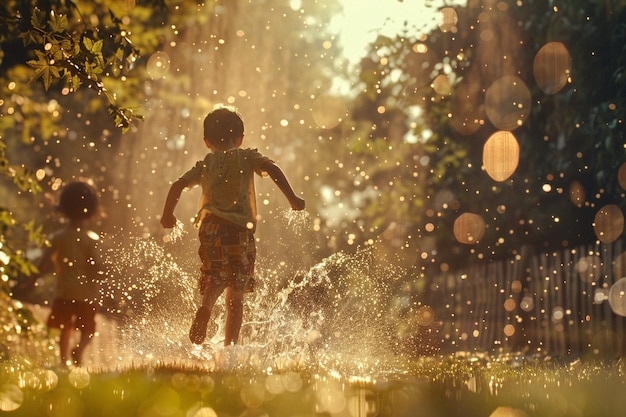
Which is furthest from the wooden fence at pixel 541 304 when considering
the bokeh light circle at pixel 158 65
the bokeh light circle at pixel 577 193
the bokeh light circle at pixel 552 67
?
the bokeh light circle at pixel 158 65

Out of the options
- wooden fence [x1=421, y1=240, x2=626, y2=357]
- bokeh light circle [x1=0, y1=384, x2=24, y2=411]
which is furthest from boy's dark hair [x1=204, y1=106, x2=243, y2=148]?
wooden fence [x1=421, y1=240, x2=626, y2=357]

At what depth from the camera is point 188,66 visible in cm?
2178

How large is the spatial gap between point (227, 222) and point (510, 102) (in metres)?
6.90

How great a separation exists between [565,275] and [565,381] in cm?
683

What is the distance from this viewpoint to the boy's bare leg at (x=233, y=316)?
6449 millimetres

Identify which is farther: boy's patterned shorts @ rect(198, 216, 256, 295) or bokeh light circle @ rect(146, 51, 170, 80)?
bokeh light circle @ rect(146, 51, 170, 80)

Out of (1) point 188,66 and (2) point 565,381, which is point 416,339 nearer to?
(2) point 565,381

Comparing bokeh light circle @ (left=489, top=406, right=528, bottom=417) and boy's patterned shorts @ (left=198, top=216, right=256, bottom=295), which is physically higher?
boy's patterned shorts @ (left=198, top=216, right=256, bottom=295)

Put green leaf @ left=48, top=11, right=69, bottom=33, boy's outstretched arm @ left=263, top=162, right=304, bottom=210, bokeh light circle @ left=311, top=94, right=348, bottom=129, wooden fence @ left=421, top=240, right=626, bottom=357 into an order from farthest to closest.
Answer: bokeh light circle @ left=311, top=94, right=348, bottom=129
wooden fence @ left=421, top=240, right=626, bottom=357
boy's outstretched arm @ left=263, top=162, right=304, bottom=210
green leaf @ left=48, top=11, right=69, bottom=33

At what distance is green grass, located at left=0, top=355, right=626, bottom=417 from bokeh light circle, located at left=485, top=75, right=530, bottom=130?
21.1 feet

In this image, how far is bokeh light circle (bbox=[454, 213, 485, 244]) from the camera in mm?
13695

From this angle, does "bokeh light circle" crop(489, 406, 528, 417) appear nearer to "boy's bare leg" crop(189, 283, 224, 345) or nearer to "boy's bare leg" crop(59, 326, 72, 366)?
"boy's bare leg" crop(189, 283, 224, 345)

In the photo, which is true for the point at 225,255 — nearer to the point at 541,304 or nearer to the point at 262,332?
the point at 262,332

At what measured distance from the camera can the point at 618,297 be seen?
11.2 metres
